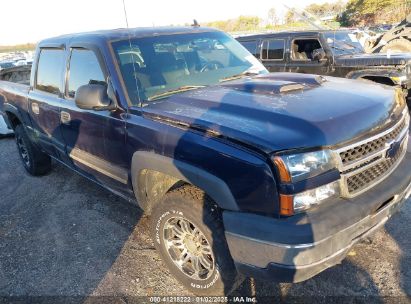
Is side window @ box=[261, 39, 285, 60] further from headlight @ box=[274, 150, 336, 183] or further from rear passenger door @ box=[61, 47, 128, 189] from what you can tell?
headlight @ box=[274, 150, 336, 183]

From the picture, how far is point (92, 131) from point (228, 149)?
65.9 inches

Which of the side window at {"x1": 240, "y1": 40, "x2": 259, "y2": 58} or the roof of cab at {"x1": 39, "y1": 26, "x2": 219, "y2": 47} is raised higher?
the roof of cab at {"x1": 39, "y1": 26, "x2": 219, "y2": 47}

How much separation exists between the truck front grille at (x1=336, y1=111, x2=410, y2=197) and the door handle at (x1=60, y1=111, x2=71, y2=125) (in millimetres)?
2671

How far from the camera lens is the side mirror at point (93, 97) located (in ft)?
9.41

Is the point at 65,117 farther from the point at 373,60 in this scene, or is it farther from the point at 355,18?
the point at 355,18

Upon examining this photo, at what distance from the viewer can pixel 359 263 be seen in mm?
2959

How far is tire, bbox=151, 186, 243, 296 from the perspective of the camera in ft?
8.00

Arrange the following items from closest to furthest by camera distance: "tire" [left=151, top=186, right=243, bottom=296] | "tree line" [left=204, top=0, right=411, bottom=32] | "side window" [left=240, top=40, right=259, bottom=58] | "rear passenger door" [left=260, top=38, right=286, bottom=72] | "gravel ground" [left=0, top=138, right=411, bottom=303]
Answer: "tire" [left=151, top=186, right=243, bottom=296]
"gravel ground" [left=0, top=138, right=411, bottom=303]
"rear passenger door" [left=260, top=38, right=286, bottom=72]
"side window" [left=240, top=40, right=259, bottom=58]
"tree line" [left=204, top=0, right=411, bottom=32]

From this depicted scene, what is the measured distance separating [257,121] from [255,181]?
417 millimetres

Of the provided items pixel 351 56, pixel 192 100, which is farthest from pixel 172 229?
pixel 351 56

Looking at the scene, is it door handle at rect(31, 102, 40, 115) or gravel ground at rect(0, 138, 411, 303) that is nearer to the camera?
gravel ground at rect(0, 138, 411, 303)

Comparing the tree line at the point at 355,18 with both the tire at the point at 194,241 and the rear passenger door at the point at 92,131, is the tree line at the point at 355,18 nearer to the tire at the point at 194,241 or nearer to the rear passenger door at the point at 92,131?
the rear passenger door at the point at 92,131

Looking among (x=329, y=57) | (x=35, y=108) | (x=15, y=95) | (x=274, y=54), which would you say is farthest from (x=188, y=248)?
(x=274, y=54)

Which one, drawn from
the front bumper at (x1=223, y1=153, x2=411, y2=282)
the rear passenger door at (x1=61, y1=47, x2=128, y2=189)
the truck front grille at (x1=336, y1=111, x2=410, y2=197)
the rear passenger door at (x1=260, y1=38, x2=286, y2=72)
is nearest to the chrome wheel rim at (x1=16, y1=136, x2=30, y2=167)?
the rear passenger door at (x1=61, y1=47, x2=128, y2=189)
